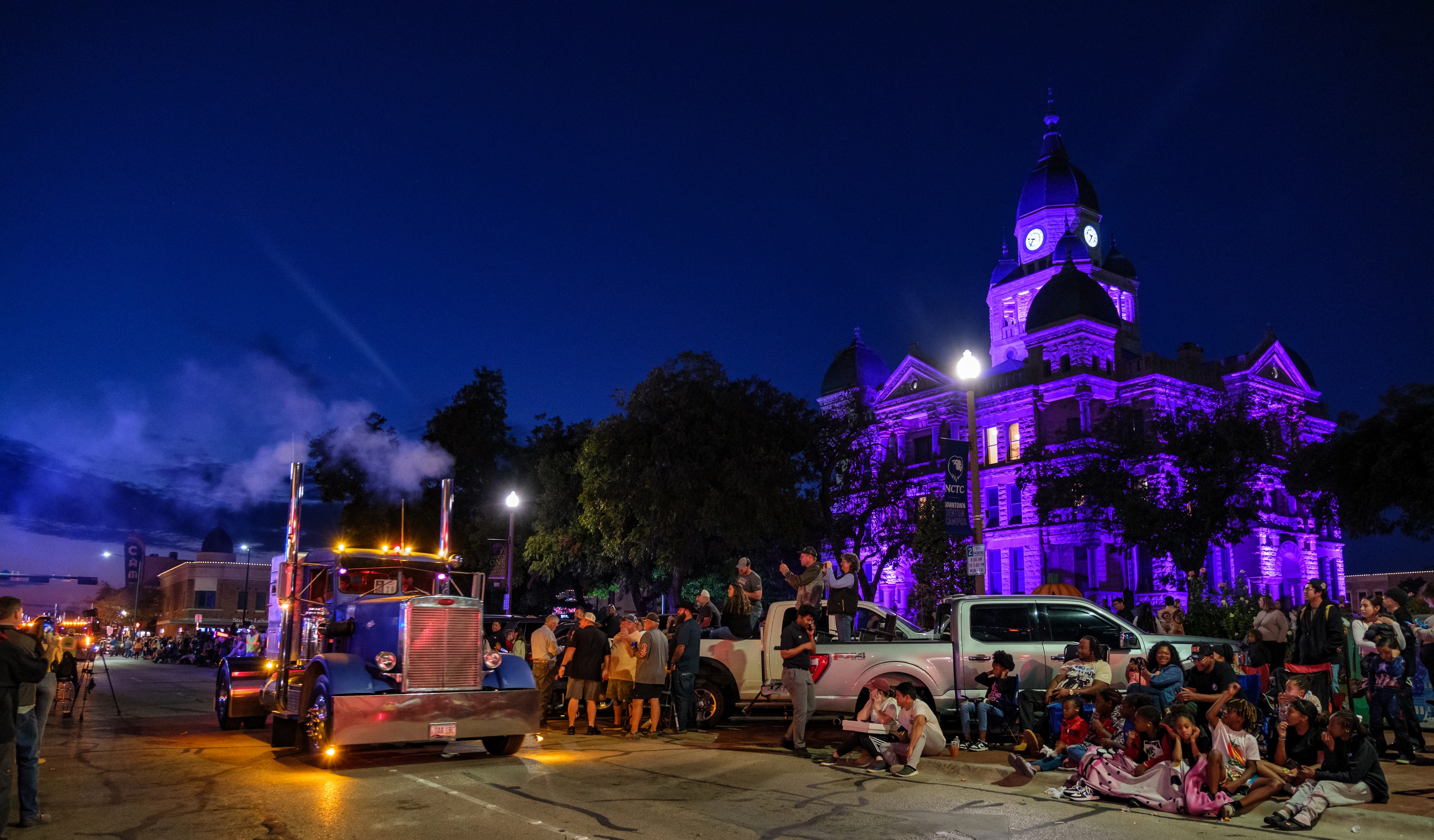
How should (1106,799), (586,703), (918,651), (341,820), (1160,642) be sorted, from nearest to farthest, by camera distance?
(341,820) < (1106,799) < (1160,642) < (918,651) < (586,703)

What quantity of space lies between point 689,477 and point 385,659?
96.4ft

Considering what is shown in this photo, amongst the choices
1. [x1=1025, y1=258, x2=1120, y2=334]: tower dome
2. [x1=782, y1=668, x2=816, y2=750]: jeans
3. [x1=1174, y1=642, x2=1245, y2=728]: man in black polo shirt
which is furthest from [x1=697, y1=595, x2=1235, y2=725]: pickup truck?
[x1=1025, y1=258, x2=1120, y2=334]: tower dome

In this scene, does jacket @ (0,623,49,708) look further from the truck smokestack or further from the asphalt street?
the truck smokestack

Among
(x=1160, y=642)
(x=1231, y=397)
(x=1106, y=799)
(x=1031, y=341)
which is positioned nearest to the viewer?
(x=1106, y=799)

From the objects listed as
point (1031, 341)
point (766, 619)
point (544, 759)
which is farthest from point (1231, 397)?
point (544, 759)

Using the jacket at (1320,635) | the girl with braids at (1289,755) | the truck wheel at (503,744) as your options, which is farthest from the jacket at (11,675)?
the jacket at (1320,635)

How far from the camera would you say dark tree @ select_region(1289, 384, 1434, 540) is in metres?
41.8

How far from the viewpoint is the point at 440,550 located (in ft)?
48.4

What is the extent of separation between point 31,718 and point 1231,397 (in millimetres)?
64761

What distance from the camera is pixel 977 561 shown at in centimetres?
1563

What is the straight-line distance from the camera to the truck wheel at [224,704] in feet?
51.9

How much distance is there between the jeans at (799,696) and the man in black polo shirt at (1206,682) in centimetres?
421

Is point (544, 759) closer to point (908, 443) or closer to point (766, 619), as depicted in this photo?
point (766, 619)

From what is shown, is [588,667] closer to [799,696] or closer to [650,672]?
[650,672]
